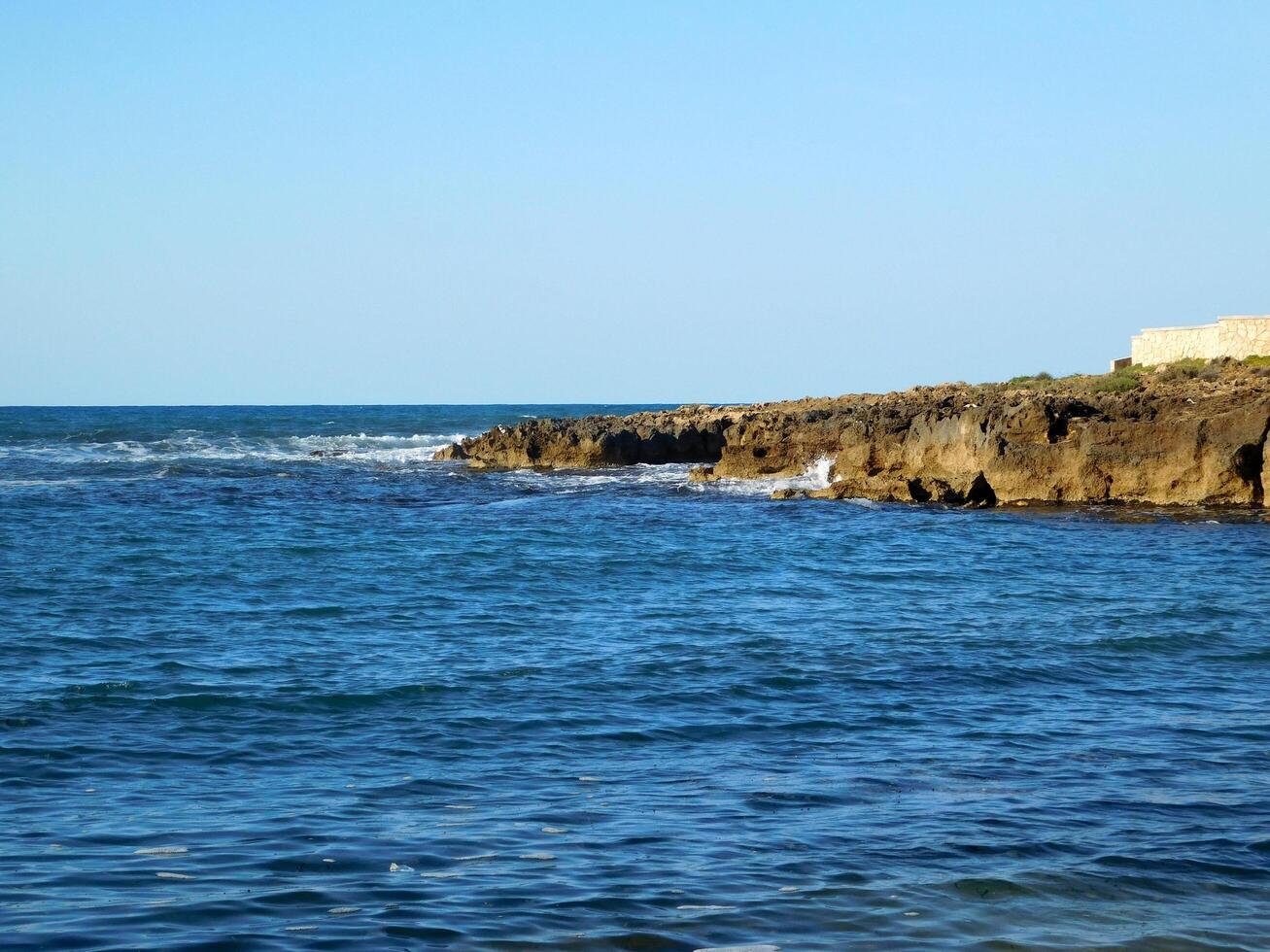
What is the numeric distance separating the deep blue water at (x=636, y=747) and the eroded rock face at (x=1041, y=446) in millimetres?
4962

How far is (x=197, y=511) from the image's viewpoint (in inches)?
1129

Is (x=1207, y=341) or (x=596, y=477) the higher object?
(x=1207, y=341)

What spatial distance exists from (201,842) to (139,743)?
2651 mm

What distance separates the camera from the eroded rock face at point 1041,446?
2602cm

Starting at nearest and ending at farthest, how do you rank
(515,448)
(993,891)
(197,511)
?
(993,891) < (197,511) < (515,448)

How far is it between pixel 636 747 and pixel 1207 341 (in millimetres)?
37062

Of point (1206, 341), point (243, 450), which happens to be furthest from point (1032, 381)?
point (243, 450)

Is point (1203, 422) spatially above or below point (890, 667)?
above

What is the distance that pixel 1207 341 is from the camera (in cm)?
4134

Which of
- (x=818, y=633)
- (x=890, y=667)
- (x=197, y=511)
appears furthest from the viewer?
(x=197, y=511)

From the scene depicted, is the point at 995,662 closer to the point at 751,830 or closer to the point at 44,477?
the point at 751,830

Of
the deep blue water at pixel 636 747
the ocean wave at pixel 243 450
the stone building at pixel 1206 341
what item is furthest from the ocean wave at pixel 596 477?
the stone building at pixel 1206 341

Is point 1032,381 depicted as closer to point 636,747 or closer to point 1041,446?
point 1041,446

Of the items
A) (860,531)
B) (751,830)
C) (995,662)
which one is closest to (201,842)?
(751,830)
